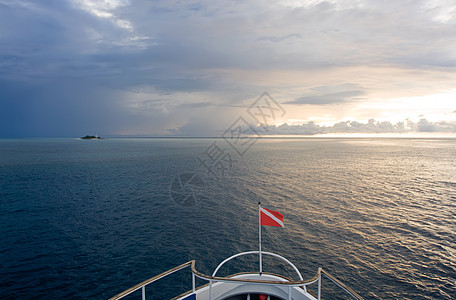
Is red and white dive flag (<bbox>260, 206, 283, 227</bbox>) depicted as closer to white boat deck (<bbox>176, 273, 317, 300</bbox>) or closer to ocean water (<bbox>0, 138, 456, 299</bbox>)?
white boat deck (<bbox>176, 273, 317, 300</bbox>)

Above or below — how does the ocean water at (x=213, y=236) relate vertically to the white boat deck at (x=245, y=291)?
below

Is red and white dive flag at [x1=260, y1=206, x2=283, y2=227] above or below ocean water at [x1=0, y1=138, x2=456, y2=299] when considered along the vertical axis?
above

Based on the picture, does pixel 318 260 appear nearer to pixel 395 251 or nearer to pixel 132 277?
pixel 395 251

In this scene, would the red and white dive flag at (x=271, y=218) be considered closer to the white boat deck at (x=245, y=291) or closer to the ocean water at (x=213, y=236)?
the white boat deck at (x=245, y=291)

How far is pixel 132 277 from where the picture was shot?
18.3 meters

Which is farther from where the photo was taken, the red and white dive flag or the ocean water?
the ocean water

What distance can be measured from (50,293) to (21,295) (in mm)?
1840

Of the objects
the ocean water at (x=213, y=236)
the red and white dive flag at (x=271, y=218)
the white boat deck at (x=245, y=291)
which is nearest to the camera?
the white boat deck at (x=245, y=291)

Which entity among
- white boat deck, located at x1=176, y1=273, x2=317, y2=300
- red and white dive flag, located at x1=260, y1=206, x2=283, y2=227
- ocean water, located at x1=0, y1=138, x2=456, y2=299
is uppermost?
red and white dive flag, located at x1=260, y1=206, x2=283, y2=227

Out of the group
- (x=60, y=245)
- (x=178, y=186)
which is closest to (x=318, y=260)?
(x=60, y=245)

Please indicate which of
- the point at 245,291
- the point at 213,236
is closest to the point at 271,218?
the point at 245,291

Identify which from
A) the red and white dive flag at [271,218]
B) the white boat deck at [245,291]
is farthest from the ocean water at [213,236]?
the red and white dive flag at [271,218]

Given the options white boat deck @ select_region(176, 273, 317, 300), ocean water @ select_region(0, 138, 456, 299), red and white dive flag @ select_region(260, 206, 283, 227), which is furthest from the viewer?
ocean water @ select_region(0, 138, 456, 299)

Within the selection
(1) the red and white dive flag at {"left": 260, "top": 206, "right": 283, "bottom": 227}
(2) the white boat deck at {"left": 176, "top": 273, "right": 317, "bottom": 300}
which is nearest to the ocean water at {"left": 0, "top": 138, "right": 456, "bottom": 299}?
(2) the white boat deck at {"left": 176, "top": 273, "right": 317, "bottom": 300}
